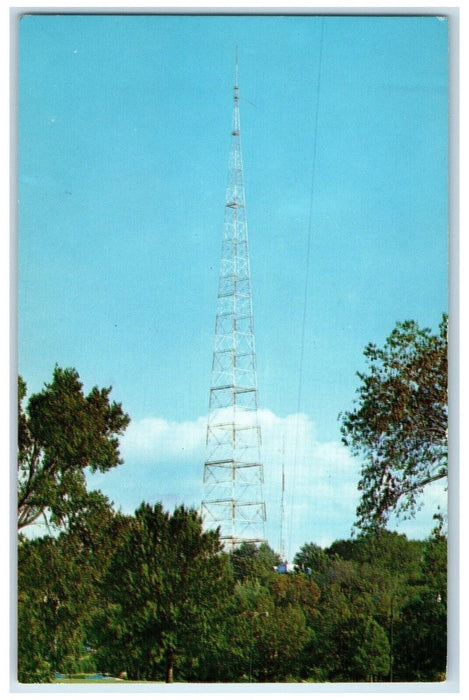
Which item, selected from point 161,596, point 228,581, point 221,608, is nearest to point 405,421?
point 228,581

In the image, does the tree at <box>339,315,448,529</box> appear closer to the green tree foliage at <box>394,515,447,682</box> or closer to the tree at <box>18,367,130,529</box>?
the green tree foliage at <box>394,515,447,682</box>

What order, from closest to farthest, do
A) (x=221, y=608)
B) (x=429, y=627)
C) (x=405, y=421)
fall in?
(x=429, y=627) → (x=221, y=608) → (x=405, y=421)

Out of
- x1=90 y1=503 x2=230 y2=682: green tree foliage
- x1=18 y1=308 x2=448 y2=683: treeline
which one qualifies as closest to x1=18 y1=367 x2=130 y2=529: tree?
x1=18 y1=308 x2=448 y2=683: treeline

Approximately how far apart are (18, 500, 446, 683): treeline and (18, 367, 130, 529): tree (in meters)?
0.25

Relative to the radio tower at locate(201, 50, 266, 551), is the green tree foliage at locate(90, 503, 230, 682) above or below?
below

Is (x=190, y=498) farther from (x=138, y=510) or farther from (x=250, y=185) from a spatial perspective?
(x=250, y=185)

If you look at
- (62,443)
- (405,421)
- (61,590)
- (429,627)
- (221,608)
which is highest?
(405,421)

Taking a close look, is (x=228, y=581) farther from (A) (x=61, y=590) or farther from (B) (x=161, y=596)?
(A) (x=61, y=590)

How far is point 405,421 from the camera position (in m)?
12.5

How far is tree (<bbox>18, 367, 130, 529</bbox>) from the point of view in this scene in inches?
480

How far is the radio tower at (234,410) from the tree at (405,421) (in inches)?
29.8

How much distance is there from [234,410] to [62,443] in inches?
56.6

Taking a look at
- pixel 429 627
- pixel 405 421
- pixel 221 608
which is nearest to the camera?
pixel 429 627

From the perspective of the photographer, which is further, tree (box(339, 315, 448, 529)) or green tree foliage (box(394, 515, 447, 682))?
tree (box(339, 315, 448, 529))
